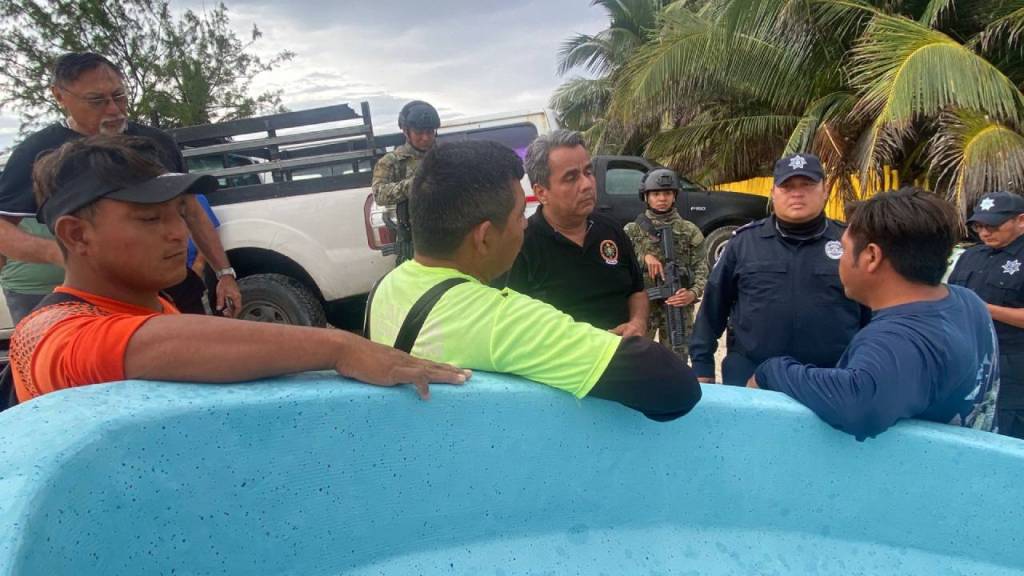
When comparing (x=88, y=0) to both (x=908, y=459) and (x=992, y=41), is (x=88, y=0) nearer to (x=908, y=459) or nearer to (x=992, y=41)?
(x=992, y=41)

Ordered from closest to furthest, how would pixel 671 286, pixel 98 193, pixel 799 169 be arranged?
pixel 98 193 < pixel 799 169 < pixel 671 286

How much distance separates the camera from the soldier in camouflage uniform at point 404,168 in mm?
3998

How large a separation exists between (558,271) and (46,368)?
5.60 feet

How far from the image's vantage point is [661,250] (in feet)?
13.1

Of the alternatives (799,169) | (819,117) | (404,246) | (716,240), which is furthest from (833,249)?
(819,117)

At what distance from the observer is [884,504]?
1.38m

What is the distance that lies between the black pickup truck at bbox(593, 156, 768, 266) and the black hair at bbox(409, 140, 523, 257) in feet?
19.3

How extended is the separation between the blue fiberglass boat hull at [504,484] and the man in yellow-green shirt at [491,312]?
8cm

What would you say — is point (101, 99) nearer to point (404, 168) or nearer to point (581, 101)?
point (404, 168)

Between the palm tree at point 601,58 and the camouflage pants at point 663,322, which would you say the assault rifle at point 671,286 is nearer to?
the camouflage pants at point 663,322

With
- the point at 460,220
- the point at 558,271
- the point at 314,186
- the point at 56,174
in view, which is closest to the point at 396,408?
the point at 460,220

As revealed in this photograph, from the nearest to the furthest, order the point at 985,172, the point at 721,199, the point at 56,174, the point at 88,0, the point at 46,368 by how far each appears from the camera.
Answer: the point at 46,368 → the point at 56,174 → the point at 985,172 → the point at 721,199 → the point at 88,0

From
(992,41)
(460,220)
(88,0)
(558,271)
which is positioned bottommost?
(558,271)

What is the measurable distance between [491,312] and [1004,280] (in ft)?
10.4
